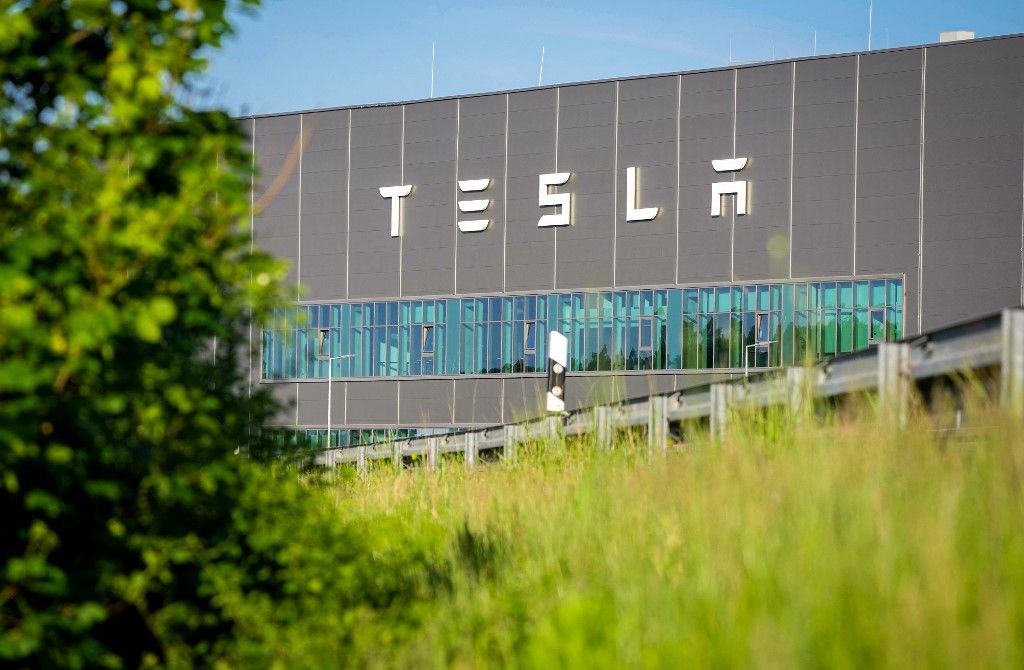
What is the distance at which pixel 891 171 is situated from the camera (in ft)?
180

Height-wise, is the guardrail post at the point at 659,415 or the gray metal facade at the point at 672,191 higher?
the gray metal facade at the point at 672,191

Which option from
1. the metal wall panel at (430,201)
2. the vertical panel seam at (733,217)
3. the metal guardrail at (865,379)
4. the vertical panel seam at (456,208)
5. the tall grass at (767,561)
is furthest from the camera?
the metal wall panel at (430,201)

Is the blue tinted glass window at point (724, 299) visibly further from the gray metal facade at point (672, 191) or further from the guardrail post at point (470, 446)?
the guardrail post at point (470, 446)

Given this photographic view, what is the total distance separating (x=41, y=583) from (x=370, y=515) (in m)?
7.03

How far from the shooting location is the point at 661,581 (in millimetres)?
6488

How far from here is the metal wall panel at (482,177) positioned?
61969 millimetres

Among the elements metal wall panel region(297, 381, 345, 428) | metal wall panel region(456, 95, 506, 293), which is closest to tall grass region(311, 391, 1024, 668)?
metal wall panel region(456, 95, 506, 293)

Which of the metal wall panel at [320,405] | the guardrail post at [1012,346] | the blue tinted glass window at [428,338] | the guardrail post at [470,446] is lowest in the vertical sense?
the metal wall panel at [320,405]

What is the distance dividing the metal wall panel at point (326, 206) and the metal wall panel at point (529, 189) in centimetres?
877

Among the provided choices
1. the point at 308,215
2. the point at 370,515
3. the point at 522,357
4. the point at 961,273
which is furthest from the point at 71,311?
the point at 308,215

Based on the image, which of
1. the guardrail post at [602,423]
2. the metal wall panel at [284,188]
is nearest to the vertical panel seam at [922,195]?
the metal wall panel at [284,188]

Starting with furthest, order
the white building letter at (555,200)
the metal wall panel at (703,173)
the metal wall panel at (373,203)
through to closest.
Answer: the metal wall panel at (373,203) < the white building letter at (555,200) < the metal wall panel at (703,173)

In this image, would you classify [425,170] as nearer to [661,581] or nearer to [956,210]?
[956,210]

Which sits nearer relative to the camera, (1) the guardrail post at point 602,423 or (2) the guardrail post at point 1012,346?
(2) the guardrail post at point 1012,346
